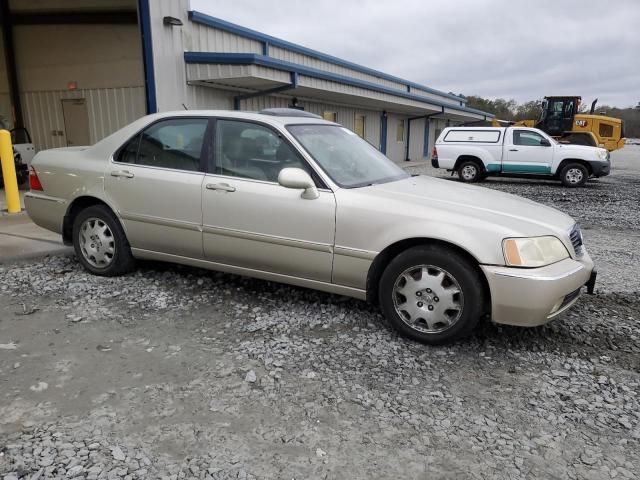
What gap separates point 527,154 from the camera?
588 inches

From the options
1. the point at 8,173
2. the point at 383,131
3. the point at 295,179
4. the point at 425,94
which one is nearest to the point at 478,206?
the point at 295,179

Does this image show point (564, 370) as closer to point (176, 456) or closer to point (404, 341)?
point (404, 341)

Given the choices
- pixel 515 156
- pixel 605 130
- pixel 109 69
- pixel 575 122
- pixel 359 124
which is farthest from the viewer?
pixel 605 130

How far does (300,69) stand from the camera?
12.7 metres

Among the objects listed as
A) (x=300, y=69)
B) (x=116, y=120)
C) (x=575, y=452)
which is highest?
(x=300, y=69)

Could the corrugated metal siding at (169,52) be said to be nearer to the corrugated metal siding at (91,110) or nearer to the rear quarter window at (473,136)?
the corrugated metal siding at (91,110)

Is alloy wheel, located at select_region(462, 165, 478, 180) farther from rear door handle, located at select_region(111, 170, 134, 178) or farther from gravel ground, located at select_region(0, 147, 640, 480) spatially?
rear door handle, located at select_region(111, 170, 134, 178)

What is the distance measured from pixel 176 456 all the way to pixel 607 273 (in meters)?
4.94

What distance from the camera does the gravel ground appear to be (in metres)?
2.34

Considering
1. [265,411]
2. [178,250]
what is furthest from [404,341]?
[178,250]

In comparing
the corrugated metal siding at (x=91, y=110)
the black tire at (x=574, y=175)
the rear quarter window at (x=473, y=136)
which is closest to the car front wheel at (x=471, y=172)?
the rear quarter window at (x=473, y=136)

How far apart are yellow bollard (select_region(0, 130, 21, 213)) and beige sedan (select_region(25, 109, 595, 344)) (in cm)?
353

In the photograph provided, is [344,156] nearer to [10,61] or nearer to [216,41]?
[216,41]

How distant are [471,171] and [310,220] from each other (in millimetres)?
13174
